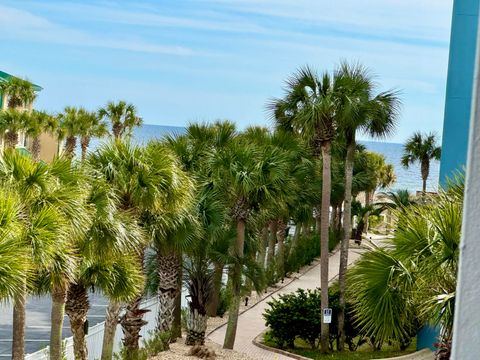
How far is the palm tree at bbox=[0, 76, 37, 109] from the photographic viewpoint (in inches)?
1986

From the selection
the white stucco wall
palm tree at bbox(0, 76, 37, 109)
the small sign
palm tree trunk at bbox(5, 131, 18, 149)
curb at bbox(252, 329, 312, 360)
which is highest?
palm tree at bbox(0, 76, 37, 109)

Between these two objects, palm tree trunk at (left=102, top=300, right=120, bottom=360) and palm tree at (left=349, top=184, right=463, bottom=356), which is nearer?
palm tree at (left=349, top=184, right=463, bottom=356)

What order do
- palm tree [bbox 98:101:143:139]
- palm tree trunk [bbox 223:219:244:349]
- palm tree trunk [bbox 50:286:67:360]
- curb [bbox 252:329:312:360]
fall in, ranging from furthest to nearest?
palm tree [bbox 98:101:143:139]
curb [bbox 252:329:312:360]
palm tree trunk [bbox 223:219:244:349]
palm tree trunk [bbox 50:286:67:360]

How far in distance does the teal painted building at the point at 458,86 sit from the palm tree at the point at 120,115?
3515cm

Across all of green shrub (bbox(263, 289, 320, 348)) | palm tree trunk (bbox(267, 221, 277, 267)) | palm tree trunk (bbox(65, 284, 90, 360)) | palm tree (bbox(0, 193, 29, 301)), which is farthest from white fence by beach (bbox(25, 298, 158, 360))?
palm tree trunk (bbox(267, 221, 277, 267))

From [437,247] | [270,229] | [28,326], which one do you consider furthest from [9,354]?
[270,229]

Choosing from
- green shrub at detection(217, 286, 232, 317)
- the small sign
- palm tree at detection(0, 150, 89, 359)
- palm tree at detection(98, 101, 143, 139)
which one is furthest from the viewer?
palm tree at detection(98, 101, 143, 139)

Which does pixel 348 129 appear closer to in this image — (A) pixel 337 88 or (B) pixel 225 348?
(A) pixel 337 88

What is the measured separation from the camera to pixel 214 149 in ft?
78.2

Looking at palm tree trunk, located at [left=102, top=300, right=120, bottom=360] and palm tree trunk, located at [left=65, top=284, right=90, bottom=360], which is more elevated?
palm tree trunk, located at [left=65, top=284, right=90, bottom=360]

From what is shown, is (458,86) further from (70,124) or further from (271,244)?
(70,124)

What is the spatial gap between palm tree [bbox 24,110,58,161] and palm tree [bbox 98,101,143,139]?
4.14 metres

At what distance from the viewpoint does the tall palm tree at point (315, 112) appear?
2459 centimetres

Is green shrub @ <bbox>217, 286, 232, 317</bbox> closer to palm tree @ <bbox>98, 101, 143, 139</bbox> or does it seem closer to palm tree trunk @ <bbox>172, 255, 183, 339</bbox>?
palm tree trunk @ <bbox>172, 255, 183, 339</bbox>
